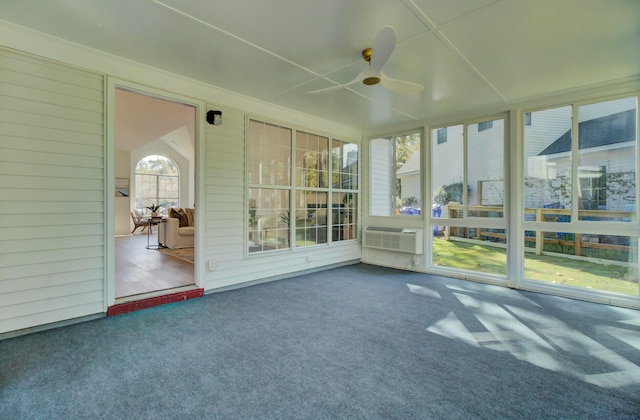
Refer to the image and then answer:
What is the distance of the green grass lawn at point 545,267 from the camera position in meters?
3.58

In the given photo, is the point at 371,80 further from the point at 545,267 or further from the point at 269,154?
the point at 545,267

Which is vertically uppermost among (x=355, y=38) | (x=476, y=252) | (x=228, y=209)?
(x=355, y=38)

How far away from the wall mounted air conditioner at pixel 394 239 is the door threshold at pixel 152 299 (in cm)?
321

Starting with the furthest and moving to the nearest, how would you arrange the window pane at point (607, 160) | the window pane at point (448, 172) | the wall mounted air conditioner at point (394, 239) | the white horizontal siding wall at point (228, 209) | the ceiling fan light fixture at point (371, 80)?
1. the wall mounted air conditioner at point (394, 239)
2. the window pane at point (448, 172)
3. the white horizontal siding wall at point (228, 209)
4. the window pane at point (607, 160)
5. the ceiling fan light fixture at point (371, 80)

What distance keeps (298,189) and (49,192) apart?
3.06 m

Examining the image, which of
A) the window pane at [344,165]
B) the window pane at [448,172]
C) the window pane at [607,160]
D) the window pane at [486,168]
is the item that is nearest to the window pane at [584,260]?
the window pane at [607,160]

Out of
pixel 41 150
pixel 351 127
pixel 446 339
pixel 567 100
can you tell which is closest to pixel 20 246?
pixel 41 150

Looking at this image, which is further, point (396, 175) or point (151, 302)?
point (396, 175)

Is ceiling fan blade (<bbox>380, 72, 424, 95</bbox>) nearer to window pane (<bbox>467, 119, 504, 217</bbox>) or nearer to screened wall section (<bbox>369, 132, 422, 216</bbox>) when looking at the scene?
window pane (<bbox>467, 119, 504, 217</bbox>)

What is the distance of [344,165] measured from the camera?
571 cm

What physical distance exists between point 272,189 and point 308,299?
1787 millimetres

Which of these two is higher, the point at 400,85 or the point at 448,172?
the point at 400,85

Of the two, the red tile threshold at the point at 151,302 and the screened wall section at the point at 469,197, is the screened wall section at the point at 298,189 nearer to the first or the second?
the red tile threshold at the point at 151,302

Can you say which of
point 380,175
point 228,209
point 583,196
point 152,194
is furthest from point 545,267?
point 152,194
